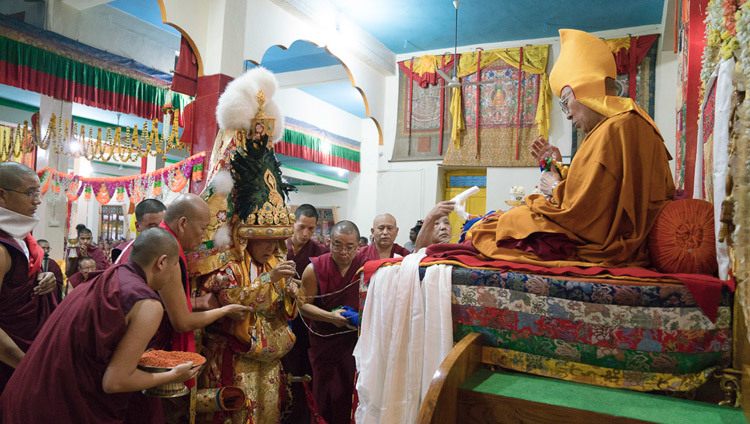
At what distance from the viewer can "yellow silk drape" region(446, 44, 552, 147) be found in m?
9.12

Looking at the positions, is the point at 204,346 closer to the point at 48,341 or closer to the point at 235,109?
the point at 48,341

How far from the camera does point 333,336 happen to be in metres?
3.50

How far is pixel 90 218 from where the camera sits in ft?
47.4

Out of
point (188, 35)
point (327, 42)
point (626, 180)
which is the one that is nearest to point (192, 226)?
point (626, 180)

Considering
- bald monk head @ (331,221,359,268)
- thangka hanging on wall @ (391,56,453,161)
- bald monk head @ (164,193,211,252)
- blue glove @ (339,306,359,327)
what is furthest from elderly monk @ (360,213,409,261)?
thangka hanging on wall @ (391,56,453,161)

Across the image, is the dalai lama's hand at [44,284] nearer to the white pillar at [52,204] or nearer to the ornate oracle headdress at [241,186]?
the ornate oracle headdress at [241,186]

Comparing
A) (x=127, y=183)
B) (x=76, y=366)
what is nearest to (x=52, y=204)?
(x=127, y=183)

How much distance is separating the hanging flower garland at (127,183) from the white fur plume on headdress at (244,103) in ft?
9.44

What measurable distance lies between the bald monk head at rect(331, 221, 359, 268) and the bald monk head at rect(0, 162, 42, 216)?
1.88 m

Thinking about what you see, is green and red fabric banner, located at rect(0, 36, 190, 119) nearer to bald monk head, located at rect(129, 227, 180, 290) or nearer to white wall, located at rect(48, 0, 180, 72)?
white wall, located at rect(48, 0, 180, 72)

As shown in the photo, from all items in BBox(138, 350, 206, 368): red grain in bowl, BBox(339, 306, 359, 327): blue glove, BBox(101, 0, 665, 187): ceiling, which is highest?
BBox(101, 0, 665, 187): ceiling

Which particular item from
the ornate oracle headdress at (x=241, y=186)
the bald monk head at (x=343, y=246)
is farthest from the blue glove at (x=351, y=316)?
the ornate oracle headdress at (x=241, y=186)

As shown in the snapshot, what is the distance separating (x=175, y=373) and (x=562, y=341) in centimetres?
161

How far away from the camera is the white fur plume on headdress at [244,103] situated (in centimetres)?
292
